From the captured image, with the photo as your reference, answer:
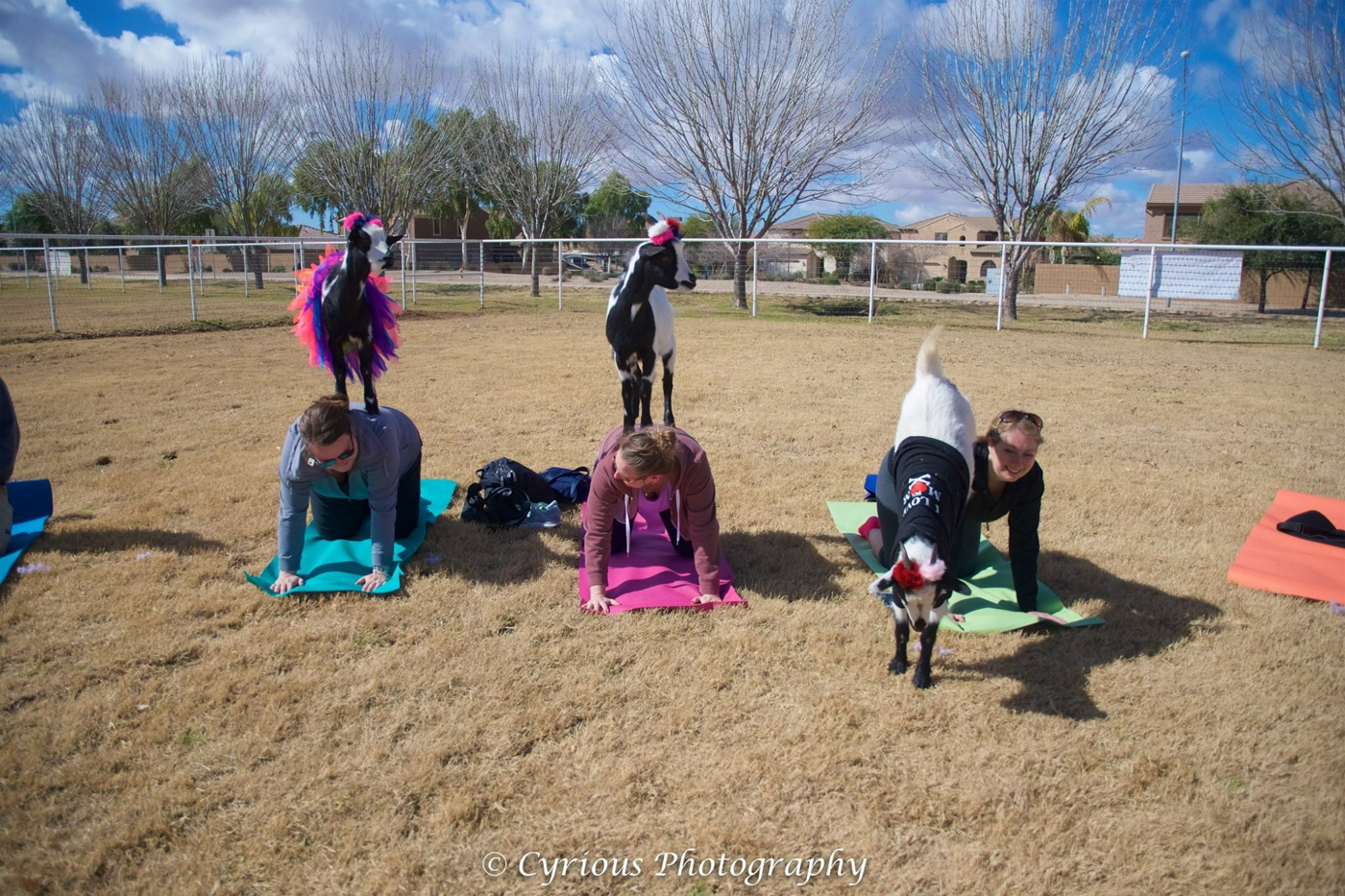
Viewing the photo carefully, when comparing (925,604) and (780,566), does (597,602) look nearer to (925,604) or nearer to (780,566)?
(780,566)

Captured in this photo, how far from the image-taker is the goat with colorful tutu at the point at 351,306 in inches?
164

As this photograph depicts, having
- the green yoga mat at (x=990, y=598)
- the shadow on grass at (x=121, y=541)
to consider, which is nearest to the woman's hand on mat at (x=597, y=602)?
the green yoga mat at (x=990, y=598)

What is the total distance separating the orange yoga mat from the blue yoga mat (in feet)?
22.6

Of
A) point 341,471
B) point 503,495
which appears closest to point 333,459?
point 341,471

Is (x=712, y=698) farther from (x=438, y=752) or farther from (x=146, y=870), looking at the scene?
(x=146, y=870)

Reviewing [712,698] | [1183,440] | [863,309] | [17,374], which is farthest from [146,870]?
[863,309]

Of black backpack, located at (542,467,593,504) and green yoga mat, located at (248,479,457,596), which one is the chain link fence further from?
green yoga mat, located at (248,479,457,596)

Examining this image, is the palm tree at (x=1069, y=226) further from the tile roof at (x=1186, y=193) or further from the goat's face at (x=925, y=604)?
the goat's face at (x=925, y=604)

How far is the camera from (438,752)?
2.92 metres

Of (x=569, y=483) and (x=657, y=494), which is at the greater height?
(x=657, y=494)

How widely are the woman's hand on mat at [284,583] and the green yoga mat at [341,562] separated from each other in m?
0.03

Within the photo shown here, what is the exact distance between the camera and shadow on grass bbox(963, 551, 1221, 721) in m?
3.36

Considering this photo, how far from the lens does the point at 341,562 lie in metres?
4.51

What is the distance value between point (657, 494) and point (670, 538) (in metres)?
0.99
